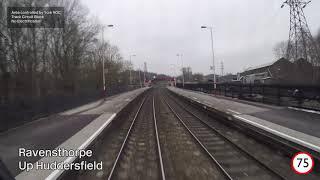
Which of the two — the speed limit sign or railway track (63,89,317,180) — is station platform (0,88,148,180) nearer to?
railway track (63,89,317,180)

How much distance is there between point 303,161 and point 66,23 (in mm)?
37033

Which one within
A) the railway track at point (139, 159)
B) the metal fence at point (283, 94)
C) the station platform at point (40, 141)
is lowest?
the railway track at point (139, 159)

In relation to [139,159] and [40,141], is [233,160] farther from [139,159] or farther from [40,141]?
[40,141]

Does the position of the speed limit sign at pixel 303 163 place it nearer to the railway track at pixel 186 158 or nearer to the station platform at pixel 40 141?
the railway track at pixel 186 158

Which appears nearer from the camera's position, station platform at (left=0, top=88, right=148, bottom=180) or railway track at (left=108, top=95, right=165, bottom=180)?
station platform at (left=0, top=88, right=148, bottom=180)

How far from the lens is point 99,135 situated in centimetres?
1372

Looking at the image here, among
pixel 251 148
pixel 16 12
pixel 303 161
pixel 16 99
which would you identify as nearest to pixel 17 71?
pixel 16 12

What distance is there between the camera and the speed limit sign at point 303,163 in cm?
816

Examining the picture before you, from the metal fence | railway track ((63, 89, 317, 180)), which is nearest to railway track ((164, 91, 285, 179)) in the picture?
railway track ((63, 89, 317, 180))

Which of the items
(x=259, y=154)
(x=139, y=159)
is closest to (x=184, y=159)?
(x=139, y=159)

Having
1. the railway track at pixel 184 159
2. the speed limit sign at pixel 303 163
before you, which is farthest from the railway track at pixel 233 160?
the speed limit sign at pixel 303 163

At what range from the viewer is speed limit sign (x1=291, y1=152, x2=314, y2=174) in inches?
321

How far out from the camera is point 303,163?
8.23 m

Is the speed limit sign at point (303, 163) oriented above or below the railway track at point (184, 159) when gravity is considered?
above
